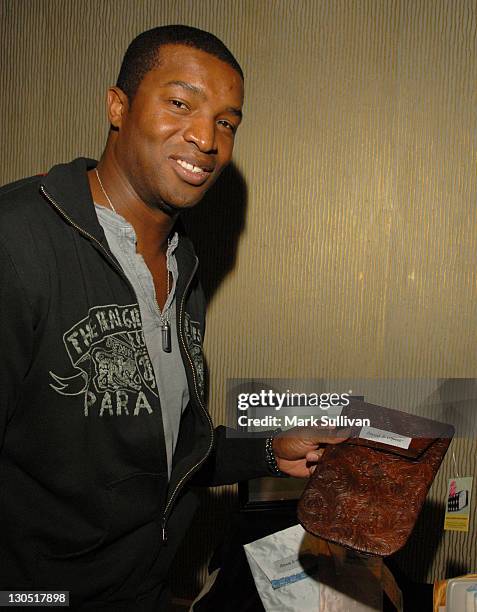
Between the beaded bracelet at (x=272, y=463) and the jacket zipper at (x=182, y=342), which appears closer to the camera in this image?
the jacket zipper at (x=182, y=342)

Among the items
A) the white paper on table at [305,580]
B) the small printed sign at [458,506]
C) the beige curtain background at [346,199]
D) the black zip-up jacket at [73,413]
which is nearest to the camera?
the black zip-up jacket at [73,413]

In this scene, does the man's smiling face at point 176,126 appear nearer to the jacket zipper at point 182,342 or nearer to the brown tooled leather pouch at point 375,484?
the jacket zipper at point 182,342

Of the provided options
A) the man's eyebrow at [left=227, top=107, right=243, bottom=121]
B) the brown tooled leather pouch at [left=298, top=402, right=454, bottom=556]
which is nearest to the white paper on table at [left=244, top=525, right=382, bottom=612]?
the brown tooled leather pouch at [left=298, top=402, right=454, bottom=556]

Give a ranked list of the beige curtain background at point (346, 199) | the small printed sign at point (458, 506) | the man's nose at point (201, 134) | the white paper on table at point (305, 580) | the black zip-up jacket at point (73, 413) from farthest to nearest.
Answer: the beige curtain background at point (346, 199)
the small printed sign at point (458, 506)
the white paper on table at point (305, 580)
the man's nose at point (201, 134)
the black zip-up jacket at point (73, 413)

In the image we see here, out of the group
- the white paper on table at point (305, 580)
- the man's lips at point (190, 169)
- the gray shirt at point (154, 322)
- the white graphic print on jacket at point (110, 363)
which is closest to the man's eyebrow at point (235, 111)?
the man's lips at point (190, 169)

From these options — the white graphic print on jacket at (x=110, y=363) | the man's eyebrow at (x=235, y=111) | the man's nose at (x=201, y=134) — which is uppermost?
the man's eyebrow at (x=235, y=111)

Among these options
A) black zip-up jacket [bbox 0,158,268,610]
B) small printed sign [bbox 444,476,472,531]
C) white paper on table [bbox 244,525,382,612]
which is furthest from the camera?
small printed sign [bbox 444,476,472,531]

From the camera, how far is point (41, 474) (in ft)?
3.36

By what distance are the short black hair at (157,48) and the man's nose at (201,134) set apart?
119mm

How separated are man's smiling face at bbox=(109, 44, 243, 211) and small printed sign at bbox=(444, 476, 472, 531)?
2.82 ft

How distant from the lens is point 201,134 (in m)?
1.11

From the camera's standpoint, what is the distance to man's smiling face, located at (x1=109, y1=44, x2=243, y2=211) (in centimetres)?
111

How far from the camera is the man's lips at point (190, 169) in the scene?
111 centimetres

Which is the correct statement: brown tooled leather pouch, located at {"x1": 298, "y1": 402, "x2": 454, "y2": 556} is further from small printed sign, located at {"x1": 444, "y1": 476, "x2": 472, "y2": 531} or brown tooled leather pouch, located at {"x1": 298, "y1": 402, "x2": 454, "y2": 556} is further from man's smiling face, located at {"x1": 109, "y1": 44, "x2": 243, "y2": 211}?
man's smiling face, located at {"x1": 109, "y1": 44, "x2": 243, "y2": 211}
